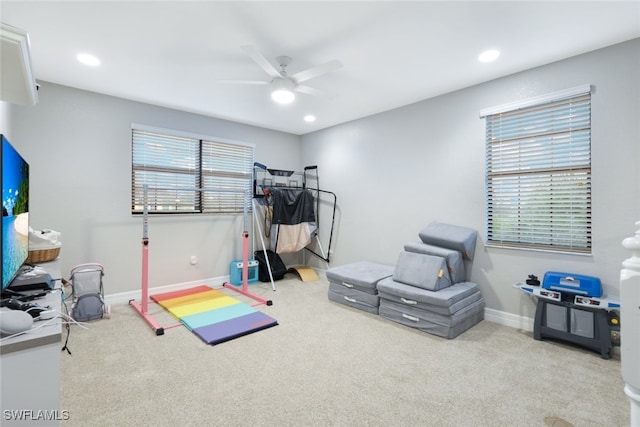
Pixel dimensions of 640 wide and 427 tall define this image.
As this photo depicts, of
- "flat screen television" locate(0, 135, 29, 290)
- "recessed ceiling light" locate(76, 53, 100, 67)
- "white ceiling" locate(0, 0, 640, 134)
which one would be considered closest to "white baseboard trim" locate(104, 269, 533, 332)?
"flat screen television" locate(0, 135, 29, 290)

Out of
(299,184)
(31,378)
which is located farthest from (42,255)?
(299,184)

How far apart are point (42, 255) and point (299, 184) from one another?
3.70 metres

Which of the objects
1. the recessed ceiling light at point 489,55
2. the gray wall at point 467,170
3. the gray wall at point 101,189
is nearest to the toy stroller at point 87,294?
the gray wall at point 101,189

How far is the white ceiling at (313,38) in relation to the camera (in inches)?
80.5

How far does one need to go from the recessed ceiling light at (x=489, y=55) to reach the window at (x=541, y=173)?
60cm

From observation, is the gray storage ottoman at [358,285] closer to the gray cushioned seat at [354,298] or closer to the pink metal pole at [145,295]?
the gray cushioned seat at [354,298]

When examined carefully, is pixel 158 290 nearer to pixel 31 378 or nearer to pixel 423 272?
pixel 31 378

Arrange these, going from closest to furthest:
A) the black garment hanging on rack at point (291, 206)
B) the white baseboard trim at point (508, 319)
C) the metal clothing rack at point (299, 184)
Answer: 1. the white baseboard trim at point (508, 319)
2. the black garment hanging on rack at point (291, 206)
3. the metal clothing rack at point (299, 184)

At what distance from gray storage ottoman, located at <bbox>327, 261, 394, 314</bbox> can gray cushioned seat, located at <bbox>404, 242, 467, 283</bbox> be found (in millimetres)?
563

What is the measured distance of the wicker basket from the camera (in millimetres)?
2379

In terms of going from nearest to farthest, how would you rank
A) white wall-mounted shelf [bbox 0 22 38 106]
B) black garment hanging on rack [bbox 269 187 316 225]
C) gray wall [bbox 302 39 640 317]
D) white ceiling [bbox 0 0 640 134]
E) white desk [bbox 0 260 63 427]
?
1. white desk [bbox 0 260 63 427]
2. white wall-mounted shelf [bbox 0 22 38 106]
3. white ceiling [bbox 0 0 640 134]
4. gray wall [bbox 302 39 640 317]
5. black garment hanging on rack [bbox 269 187 316 225]

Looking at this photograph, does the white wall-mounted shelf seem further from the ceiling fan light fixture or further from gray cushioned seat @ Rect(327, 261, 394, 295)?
gray cushioned seat @ Rect(327, 261, 394, 295)

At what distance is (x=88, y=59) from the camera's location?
274 centimetres

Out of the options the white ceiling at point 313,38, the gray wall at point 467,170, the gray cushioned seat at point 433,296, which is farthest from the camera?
the gray cushioned seat at point 433,296
